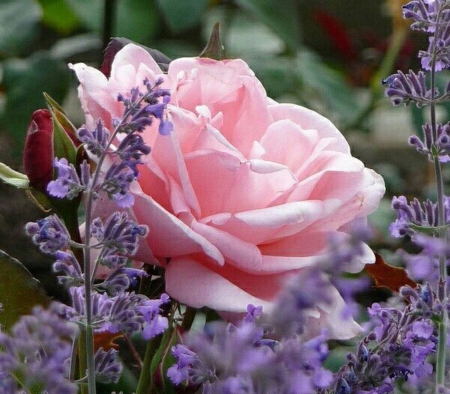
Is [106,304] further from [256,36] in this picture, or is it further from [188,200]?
[256,36]

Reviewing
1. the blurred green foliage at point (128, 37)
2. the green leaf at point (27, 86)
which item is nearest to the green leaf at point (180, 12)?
the blurred green foliage at point (128, 37)

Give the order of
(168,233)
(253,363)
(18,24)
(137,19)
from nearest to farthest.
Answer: (253,363), (168,233), (18,24), (137,19)

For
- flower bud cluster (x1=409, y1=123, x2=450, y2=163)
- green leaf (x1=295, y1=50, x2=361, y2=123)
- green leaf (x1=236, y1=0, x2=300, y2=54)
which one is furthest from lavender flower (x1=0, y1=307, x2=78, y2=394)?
green leaf (x1=295, y1=50, x2=361, y2=123)

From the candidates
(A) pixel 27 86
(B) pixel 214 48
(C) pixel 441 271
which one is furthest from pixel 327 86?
(C) pixel 441 271

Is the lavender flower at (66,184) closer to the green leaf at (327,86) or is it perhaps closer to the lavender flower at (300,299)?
the lavender flower at (300,299)

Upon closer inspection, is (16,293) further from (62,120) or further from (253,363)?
(253,363)

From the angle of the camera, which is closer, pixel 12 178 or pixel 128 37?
pixel 12 178

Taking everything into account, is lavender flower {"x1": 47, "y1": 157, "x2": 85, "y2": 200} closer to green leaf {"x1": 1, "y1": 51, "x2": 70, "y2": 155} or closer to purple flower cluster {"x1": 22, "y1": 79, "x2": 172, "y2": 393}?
purple flower cluster {"x1": 22, "y1": 79, "x2": 172, "y2": 393}
